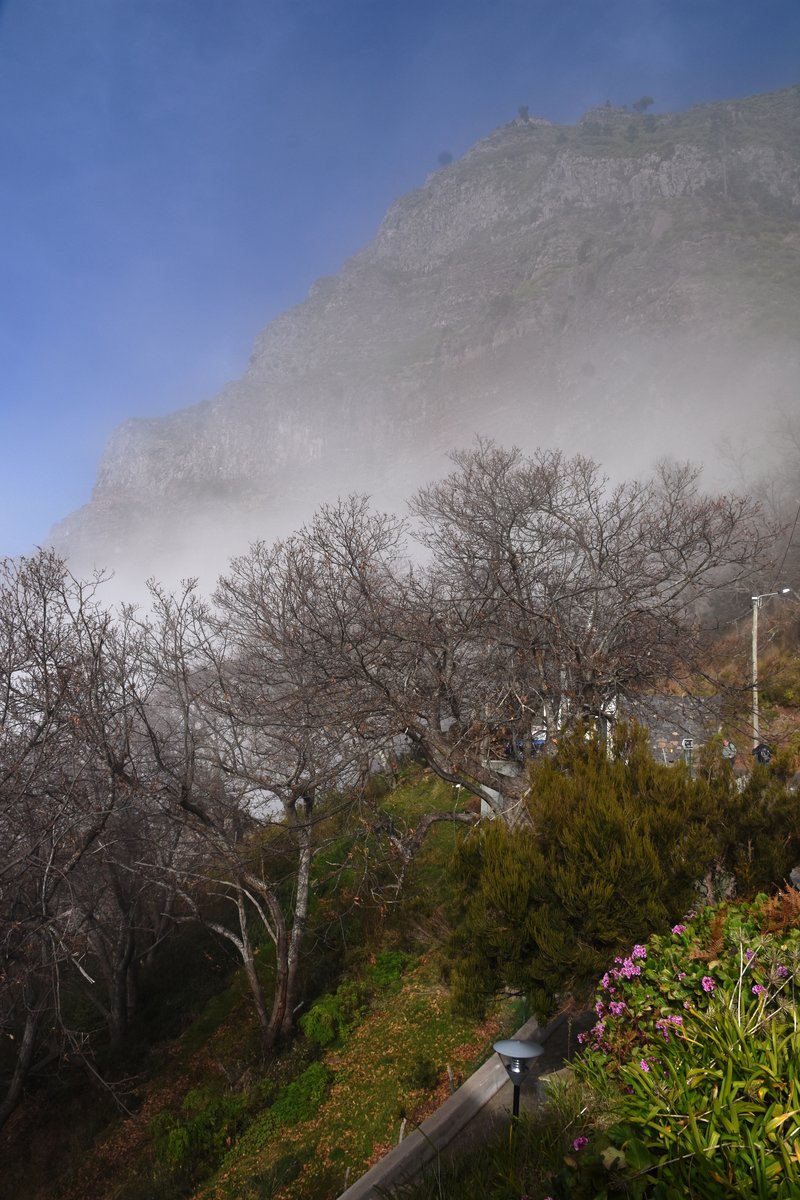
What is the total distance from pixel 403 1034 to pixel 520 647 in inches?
250

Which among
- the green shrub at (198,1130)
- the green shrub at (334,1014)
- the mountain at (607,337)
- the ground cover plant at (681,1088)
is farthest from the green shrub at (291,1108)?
the mountain at (607,337)

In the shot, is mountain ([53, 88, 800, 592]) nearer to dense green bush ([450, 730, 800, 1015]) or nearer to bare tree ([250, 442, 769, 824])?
bare tree ([250, 442, 769, 824])

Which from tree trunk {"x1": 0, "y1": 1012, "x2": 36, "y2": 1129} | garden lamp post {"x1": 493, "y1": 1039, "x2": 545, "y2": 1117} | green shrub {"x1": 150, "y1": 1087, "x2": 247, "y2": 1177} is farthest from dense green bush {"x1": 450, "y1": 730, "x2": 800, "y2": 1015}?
tree trunk {"x1": 0, "y1": 1012, "x2": 36, "y2": 1129}

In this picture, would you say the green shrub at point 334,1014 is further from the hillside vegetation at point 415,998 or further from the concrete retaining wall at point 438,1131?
the concrete retaining wall at point 438,1131

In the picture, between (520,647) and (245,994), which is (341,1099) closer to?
(245,994)

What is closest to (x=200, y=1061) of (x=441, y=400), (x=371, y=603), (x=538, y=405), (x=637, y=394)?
(x=371, y=603)

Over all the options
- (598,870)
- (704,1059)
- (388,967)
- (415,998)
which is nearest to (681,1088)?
(704,1059)

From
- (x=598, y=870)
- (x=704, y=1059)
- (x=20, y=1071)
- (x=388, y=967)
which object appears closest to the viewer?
(x=704, y=1059)

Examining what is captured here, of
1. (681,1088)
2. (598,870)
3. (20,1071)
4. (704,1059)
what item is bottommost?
(20,1071)

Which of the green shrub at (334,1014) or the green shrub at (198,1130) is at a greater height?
the green shrub at (334,1014)

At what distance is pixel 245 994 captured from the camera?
12273 millimetres

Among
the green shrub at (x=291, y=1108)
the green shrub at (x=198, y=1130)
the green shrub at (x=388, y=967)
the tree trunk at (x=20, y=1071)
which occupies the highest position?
the tree trunk at (x=20, y=1071)

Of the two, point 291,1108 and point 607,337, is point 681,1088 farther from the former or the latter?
point 607,337

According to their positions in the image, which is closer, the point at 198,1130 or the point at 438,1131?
the point at 438,1131
